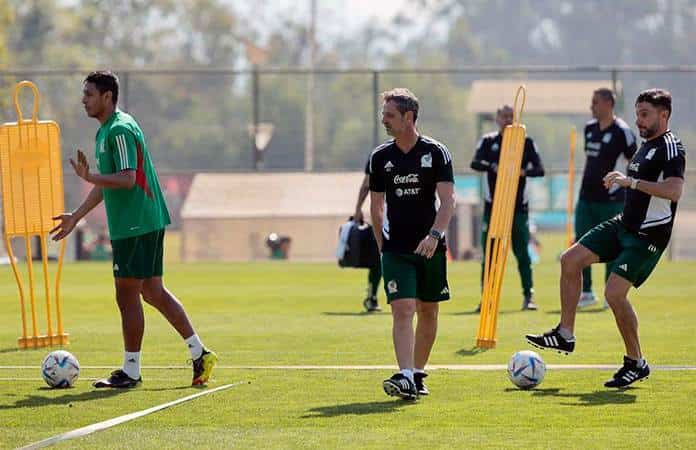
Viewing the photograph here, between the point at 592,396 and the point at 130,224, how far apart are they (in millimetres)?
3299

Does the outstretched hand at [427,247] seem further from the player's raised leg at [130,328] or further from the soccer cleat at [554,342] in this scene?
the player's raised leg at [130,328]

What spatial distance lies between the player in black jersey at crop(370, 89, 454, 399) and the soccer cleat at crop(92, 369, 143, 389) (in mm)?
1879

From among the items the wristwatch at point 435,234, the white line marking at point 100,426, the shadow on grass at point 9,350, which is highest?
the wristwatch at point 435,234

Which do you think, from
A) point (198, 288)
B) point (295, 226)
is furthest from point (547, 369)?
point (295, 226)

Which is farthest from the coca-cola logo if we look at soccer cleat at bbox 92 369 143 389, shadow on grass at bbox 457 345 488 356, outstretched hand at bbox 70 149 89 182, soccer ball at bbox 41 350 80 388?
shadow on grass at bbox 457 345 488 356

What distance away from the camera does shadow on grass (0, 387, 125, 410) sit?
10000mm

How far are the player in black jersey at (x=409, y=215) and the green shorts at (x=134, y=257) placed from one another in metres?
1.58

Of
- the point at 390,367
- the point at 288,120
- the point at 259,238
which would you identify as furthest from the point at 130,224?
the point at 288,120

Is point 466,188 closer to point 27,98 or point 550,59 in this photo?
point 27,98

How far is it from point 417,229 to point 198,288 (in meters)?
12.3

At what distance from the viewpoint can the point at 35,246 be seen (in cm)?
3131

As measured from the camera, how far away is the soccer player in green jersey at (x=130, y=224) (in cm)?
1072

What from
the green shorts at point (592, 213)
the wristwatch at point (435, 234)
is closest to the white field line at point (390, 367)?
the wristwatch at point (435, 234)

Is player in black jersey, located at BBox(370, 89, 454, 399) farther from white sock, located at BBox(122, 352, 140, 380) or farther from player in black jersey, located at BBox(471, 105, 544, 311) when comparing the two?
player in black jersey, located at BBox(471, 105, 544, 311)
